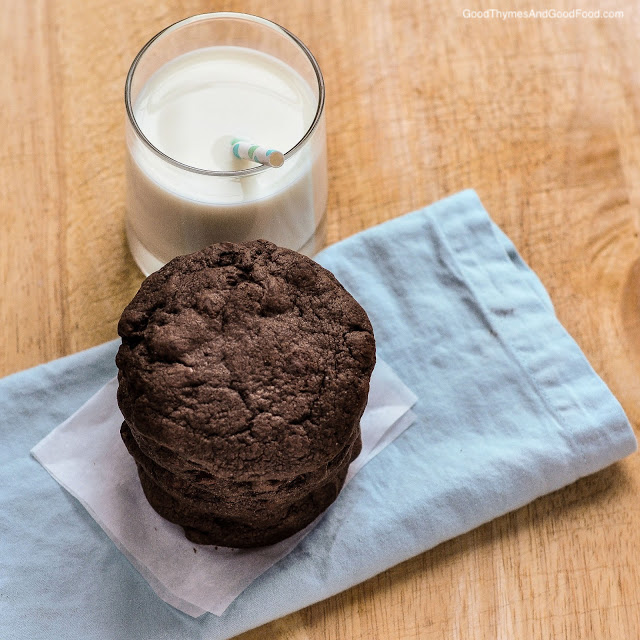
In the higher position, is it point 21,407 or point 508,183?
point 508,183

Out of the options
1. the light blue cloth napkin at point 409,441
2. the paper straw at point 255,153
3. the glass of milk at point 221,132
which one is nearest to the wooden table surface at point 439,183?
the light blue cloth napkin at point 409,441

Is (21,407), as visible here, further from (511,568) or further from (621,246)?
(621,246)

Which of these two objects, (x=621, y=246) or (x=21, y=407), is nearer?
(x=21, y=407)

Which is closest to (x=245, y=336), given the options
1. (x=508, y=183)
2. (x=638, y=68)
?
(x=508, y=183)

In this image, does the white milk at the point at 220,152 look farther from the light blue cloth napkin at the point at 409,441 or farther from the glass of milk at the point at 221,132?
the light blue cloth napkin at the point at 409,441

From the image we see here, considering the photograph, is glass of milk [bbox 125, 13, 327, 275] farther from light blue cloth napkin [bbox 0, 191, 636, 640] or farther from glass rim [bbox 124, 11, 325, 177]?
light blue cloth napkin [bbox 0, 191, 636, 640]
